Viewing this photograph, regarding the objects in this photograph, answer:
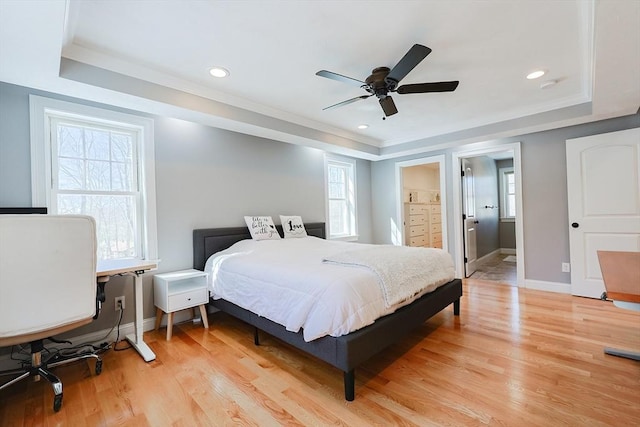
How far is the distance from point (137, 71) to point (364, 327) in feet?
9.08

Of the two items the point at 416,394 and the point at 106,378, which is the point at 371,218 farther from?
the point at 106,378

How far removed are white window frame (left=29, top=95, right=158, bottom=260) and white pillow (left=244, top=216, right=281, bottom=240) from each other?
1.04m

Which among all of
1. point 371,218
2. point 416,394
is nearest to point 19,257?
point 416,394

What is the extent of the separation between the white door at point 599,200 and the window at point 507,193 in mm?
3701

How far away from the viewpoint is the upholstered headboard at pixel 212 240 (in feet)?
10.5

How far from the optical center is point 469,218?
495 centimetres

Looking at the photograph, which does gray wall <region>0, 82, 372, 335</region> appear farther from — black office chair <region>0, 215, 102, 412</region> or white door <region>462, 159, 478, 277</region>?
white door <region>462, 159, 478, 277</region>

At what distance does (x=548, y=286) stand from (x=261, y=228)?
397 cm

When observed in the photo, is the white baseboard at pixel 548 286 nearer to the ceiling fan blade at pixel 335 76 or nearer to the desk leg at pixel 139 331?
the ceiling fan blade at pixel 335 76

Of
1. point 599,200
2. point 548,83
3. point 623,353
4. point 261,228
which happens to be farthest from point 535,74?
point 261,228

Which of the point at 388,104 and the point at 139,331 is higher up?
the point at 388,104

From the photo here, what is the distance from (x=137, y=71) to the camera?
2.40 metres

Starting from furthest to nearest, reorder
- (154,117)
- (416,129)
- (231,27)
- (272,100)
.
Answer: (416,129) < (272,100) < (154,117) < (231,27)

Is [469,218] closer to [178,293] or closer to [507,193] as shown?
[507,193]
